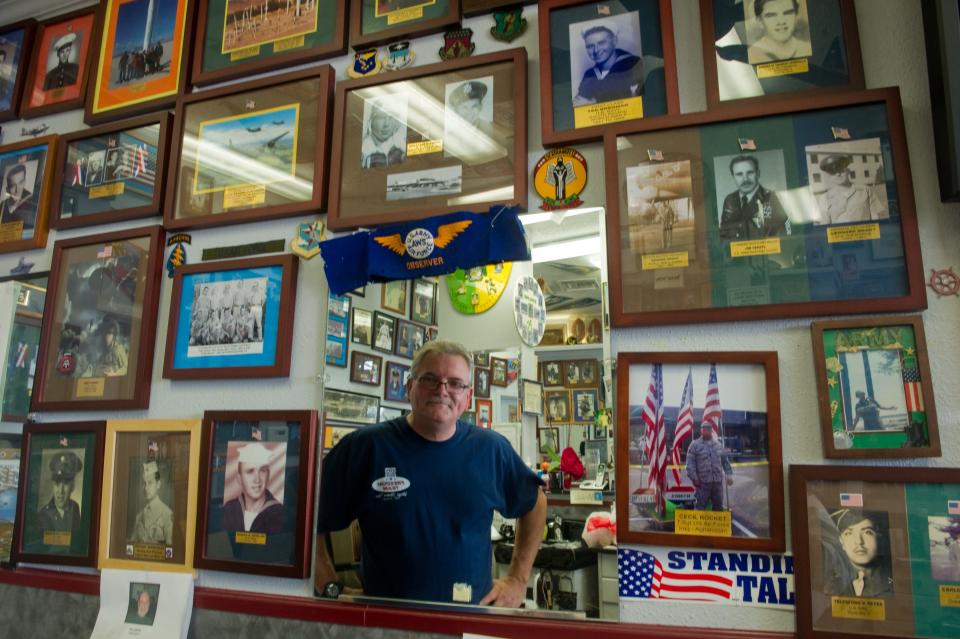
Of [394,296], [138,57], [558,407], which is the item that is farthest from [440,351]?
[138,57]

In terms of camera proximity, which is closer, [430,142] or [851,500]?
[851,500]

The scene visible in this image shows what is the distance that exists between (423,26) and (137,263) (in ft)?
3.63

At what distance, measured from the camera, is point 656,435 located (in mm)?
1375

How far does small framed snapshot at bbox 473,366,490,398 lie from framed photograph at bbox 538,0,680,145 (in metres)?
0.57

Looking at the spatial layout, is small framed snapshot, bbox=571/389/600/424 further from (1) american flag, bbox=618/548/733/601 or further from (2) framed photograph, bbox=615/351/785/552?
(1) american flag, bbox=618/548/733/601

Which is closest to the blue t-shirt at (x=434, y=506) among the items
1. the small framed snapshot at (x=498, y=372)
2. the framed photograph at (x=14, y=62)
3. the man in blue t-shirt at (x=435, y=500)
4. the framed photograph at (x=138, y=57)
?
the man in blue t-shirt at (x=435, y=500)

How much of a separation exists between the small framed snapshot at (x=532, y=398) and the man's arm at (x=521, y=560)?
177 mm

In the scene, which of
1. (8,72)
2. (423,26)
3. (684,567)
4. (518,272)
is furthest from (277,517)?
(8,72)

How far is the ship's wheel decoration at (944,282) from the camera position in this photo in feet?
4.11

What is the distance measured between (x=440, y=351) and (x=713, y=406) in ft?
2.03

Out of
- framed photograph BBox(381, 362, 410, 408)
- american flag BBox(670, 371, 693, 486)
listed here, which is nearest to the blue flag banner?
framed photograph BBox(381, 362, 410, 408)

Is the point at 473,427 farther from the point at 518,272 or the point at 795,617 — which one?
the point at 795,617

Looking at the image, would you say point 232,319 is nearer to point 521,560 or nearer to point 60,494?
point 60,494

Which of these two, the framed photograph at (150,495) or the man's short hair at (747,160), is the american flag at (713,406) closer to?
the man's short hair at (747,160)
